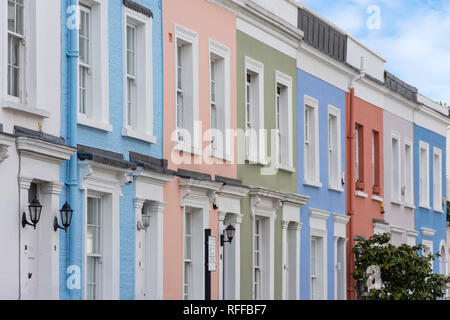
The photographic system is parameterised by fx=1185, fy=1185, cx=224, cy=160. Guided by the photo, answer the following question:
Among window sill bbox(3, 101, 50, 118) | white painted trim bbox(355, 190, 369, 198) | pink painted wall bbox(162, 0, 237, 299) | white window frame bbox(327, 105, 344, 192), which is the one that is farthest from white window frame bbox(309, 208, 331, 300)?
window sill bbox(3, 101, 50, 118)

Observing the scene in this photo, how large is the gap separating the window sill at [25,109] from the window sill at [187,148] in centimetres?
458

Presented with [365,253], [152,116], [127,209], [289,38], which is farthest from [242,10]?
[365,253]

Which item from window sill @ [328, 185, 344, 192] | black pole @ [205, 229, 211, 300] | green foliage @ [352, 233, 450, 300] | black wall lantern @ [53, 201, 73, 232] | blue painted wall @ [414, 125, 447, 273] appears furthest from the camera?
blue painted wall @ [414, 125, 447, 273]

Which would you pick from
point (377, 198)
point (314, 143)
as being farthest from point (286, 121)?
point (377, 198)

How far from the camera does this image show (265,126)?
24.8m

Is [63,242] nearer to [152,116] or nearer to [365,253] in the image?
[152,116]

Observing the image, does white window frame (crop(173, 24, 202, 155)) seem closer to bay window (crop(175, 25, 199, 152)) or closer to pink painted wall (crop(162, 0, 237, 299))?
bay window (crop(175, 25, 199, 152))

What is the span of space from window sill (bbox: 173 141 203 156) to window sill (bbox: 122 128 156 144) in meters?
0.92

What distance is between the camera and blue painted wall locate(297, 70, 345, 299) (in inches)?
1056

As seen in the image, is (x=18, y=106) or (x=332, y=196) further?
(x=332, y=196)

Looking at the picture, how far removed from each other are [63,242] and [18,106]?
229cm

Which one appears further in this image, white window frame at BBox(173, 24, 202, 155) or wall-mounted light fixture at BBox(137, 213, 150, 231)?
white window frame at BBox(173, 24, 202, 155)

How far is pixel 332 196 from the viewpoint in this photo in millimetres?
28812

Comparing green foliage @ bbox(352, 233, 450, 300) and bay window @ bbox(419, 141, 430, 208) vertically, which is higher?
bay window @ bbox(419, 141, 430, 208)
